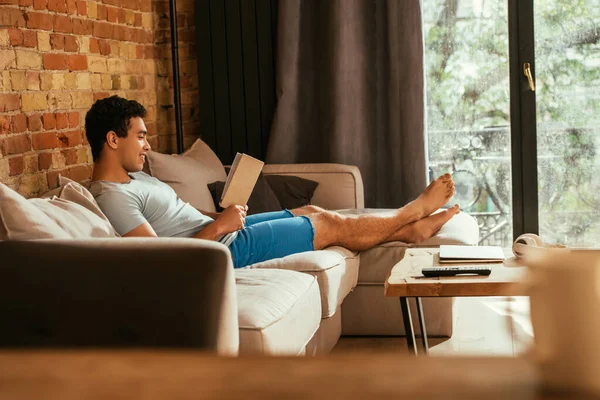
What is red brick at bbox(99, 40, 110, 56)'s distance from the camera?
3.79m

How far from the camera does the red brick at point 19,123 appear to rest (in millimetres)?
2949

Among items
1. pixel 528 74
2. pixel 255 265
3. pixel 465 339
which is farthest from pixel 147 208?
pixel 528 74

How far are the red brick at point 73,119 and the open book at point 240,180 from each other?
80cm

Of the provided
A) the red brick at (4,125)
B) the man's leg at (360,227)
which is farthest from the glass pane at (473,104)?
the red brick at (4,125)

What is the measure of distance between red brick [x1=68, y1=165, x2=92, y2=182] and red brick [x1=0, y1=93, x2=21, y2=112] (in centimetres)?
50

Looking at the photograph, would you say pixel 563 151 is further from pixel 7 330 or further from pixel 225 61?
pixel 7 330

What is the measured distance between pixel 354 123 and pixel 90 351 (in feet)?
14.2

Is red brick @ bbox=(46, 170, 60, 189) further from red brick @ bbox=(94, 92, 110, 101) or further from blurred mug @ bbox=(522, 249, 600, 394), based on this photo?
blurred mug @ bbox=(522, 249, 600, 394)

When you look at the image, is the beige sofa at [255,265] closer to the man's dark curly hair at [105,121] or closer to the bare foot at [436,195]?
the bare foot at [436,195]

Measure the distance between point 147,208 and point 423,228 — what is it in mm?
1131

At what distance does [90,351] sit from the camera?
20cm

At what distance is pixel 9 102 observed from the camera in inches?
115

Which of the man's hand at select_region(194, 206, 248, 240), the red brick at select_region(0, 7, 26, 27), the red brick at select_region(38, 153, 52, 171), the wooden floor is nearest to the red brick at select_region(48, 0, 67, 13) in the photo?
the red brick at select_region(0, 7, 26, 27)

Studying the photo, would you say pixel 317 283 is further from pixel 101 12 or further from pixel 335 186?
pixel 101 12
